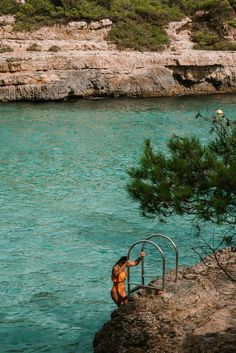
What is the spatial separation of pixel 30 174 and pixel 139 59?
66.5ft

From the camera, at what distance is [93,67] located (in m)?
38.6

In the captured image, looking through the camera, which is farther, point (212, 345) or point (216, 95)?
point (216, 95)

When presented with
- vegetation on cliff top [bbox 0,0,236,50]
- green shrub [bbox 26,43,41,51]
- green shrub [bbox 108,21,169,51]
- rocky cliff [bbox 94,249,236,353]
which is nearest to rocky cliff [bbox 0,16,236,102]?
green shrub [bbox 26,43,41,51]

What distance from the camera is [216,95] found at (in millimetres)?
40375

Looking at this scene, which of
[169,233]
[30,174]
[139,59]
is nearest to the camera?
[169,233]

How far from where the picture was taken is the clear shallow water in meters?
11.4

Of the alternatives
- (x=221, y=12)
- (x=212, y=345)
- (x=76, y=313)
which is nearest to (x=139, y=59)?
(x=221, y=12)

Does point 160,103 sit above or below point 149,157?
below

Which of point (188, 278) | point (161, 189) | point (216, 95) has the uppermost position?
point (161, 189)

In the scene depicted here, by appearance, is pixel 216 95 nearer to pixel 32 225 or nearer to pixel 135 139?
pixel 135 139

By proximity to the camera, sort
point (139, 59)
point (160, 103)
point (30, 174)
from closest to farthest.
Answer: point (30, 174) < point (160, 103) < point (139, 59)

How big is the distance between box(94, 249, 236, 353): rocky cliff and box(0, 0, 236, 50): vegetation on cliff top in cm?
3313

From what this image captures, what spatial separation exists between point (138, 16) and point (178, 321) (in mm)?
38835

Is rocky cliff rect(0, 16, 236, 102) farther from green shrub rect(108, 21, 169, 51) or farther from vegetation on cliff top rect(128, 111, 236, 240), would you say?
vegetation on cliff top rect(128, 111, 236, 240)
